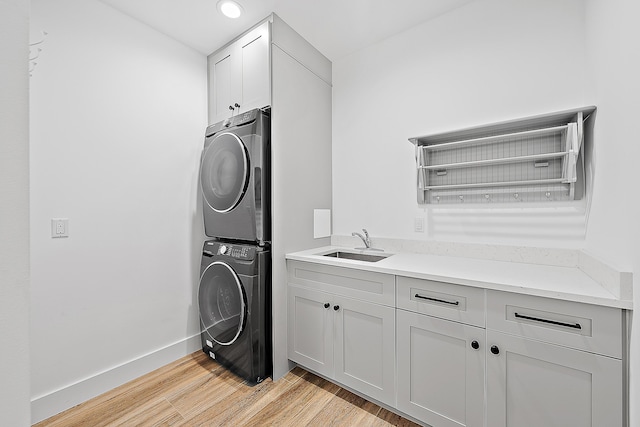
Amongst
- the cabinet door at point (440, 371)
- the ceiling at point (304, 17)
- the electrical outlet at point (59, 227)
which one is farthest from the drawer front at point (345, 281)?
the ceiling at point (304, 17)

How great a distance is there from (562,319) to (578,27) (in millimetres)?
1602

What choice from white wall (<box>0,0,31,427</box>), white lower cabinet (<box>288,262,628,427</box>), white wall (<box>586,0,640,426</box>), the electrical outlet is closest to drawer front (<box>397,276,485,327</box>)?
white lower cabinet (<box>288,262,628,427</box>)

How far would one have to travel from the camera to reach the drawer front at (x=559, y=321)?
1.02 meters

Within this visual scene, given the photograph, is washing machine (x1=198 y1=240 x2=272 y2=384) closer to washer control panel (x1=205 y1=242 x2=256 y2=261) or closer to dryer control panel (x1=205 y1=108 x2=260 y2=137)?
washer control panel (x1=205 y1=242 x2=256 y2=261)

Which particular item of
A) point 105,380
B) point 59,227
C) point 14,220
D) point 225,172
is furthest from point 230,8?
point 105,380

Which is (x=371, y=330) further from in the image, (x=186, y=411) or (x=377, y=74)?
(x=377, y=74)

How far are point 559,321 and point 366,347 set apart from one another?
97 centimetres

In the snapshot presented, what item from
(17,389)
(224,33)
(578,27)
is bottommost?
(17,389)

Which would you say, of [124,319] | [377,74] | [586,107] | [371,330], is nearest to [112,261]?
[124,319]

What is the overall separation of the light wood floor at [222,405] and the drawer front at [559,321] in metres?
0.85

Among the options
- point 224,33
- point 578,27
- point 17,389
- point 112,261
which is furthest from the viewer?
point 224,33

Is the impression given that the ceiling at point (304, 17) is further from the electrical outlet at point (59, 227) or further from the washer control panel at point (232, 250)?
the washer control panel at point (232, 250)

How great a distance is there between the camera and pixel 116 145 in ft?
6.28

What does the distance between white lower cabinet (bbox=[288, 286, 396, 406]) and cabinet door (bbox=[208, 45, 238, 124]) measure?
1.60 metres
